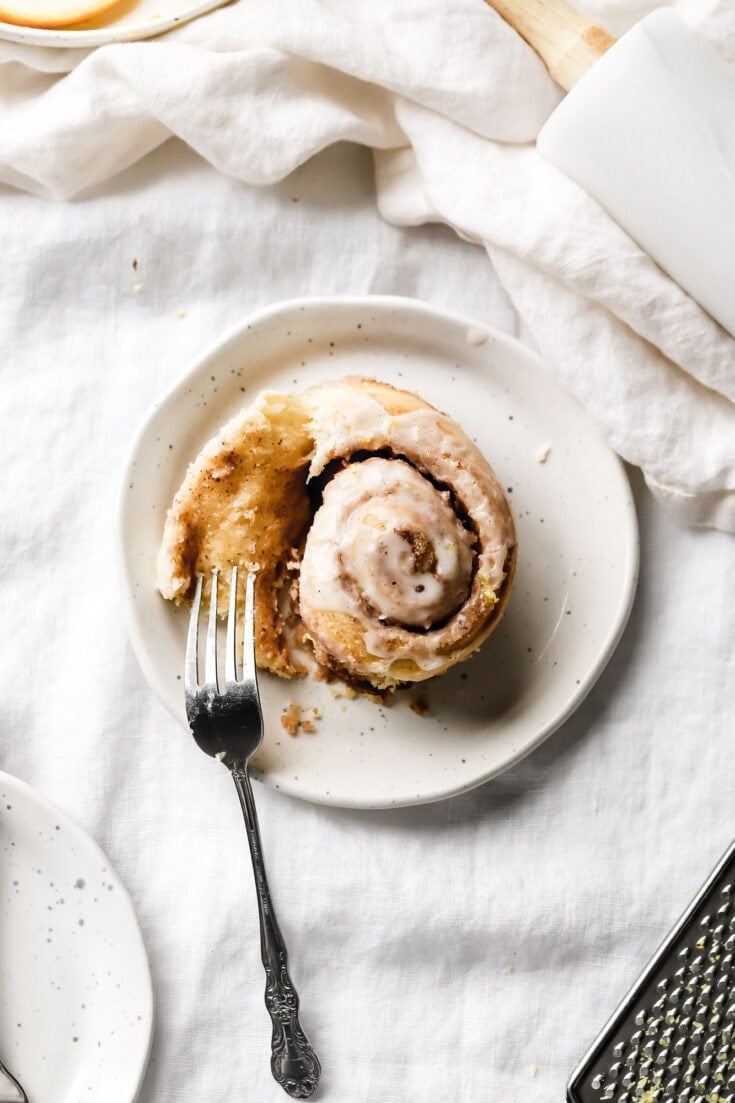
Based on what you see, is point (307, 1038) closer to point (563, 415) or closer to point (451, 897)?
point (451, 897)

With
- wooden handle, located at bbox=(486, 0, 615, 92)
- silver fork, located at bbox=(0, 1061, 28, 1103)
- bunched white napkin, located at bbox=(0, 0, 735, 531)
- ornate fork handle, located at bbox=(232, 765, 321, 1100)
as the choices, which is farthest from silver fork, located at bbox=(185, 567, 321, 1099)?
wooden handle, located at bbox=(486, 0, 615, 92)

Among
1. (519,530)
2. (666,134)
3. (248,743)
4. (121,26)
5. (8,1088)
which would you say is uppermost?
(666,134)

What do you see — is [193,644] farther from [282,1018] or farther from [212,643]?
[282,1018]

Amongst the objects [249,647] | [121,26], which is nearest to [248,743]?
[249,647]

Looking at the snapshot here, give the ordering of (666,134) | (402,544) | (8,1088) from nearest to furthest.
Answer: (402,544) < (666,134) < (8,1088)

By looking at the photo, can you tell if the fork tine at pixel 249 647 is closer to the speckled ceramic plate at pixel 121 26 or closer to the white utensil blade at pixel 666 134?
the white utensil blade at pixel 666 134
